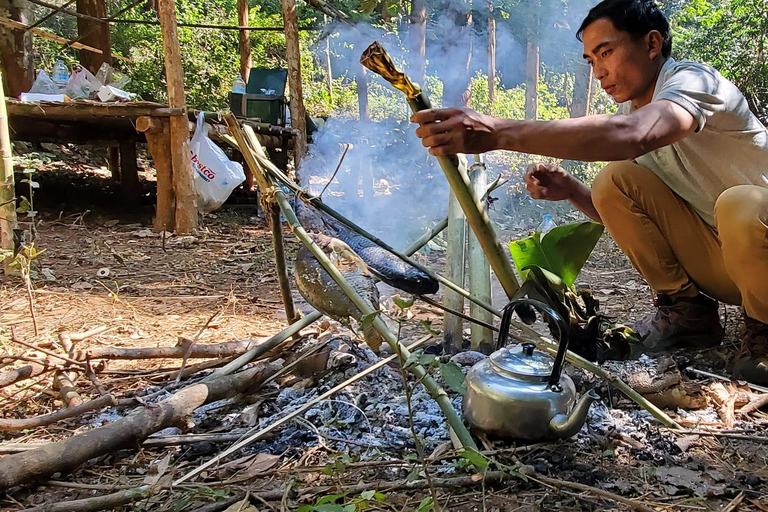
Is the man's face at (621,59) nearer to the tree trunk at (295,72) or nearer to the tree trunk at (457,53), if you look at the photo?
the tree trunk at (295,72)

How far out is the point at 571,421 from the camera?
4.88 feet

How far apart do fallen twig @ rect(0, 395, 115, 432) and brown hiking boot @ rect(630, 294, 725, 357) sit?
2.27 metres

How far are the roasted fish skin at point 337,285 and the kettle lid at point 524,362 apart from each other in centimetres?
42

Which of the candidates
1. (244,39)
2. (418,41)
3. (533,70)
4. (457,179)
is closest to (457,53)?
(533,70)

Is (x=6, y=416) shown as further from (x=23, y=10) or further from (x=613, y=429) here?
(x=23, y=10)

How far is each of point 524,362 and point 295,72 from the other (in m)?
6.55

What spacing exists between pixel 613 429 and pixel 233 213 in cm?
686

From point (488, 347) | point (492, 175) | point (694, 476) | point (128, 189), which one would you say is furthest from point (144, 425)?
point (492, 175)

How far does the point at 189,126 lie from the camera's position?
20.0 ft

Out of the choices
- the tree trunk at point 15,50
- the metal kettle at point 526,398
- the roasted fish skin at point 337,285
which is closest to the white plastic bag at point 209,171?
the tree trunk at point 15,50

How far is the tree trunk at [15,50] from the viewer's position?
7445mm

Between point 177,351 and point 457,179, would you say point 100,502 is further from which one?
point 457,179

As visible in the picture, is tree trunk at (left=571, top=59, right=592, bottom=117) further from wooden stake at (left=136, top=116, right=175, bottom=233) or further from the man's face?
the man's face

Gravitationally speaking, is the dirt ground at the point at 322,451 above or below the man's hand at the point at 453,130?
below
